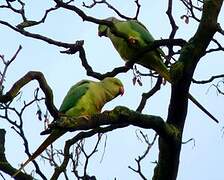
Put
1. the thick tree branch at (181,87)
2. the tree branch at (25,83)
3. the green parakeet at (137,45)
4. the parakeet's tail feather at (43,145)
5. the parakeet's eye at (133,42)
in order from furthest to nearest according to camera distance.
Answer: the green parakeet at (137,45) → the parakeet's eye at (133,42) → the parakeet's tail feather at (43,145) → the thick tree branch at (181,87) → the tree branch at (25,83)

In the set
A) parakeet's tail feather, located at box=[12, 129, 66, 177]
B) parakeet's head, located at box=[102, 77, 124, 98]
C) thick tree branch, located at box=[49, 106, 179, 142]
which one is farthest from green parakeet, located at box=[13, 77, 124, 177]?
thick tree branch, located at box=[49, 106, 179, 142]

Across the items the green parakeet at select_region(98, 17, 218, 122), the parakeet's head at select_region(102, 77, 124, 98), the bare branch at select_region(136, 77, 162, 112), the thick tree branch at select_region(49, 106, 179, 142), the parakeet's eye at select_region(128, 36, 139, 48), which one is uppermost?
the green parakeet at select_region(98, 17, 218, 122)

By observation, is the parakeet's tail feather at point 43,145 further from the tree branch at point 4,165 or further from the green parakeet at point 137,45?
the green parakeet at point 137,45

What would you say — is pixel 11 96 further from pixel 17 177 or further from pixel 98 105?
pixel 98 105

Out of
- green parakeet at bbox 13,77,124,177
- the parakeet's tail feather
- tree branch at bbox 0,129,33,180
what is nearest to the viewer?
the parakeet's tail feather

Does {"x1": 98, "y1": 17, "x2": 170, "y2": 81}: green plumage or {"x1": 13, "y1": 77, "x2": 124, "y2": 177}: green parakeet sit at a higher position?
{"x1": 98, "y1": 17, "x2": 170, "y2": 81}: green plumage

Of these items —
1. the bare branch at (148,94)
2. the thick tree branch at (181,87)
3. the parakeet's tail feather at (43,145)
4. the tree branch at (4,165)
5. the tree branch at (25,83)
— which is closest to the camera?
the tree branch at (25,83)

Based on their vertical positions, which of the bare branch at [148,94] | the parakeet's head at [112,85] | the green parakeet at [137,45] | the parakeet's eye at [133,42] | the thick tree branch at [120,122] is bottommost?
the thick tree branch at [120,122]

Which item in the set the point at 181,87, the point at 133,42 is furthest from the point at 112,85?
the point at 181,87

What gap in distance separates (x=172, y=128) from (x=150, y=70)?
82.7 inches

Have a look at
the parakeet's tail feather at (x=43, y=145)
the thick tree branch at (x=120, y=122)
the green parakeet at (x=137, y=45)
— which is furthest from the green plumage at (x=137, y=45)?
the thick tree branch at (x=120, y=122)

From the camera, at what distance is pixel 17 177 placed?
3986mm

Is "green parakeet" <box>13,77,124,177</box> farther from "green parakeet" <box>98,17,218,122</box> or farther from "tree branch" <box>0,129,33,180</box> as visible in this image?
"tree branch" <box>0,129,33,180</box>

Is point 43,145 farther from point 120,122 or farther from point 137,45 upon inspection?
point 137,45
